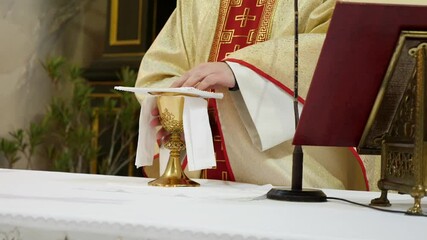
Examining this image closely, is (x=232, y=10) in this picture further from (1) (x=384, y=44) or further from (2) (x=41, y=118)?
(2) (x=41, y=118)

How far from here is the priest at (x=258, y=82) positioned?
2176 mm

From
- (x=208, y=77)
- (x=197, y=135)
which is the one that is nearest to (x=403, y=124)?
(x=197, y=135)

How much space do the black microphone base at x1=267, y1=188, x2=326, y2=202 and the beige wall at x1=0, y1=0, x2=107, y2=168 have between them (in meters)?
3.76

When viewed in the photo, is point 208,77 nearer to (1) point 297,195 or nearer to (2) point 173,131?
(2) point 173,131

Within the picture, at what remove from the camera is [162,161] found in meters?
2.21

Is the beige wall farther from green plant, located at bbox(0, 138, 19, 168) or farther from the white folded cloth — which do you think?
the white folded cloth

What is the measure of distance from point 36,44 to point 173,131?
3.53m

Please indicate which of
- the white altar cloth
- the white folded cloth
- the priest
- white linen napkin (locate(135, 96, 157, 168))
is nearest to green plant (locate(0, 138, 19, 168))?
the priest

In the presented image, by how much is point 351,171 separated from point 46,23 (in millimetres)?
3504

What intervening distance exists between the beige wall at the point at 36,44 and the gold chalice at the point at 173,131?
3.38 metres

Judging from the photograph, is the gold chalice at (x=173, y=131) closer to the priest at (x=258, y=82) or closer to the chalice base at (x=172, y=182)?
the chalice base at (x=172, y=182)

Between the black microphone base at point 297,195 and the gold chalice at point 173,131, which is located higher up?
the gold chalice at point 173,131

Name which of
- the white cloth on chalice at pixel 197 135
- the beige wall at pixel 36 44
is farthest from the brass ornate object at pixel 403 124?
the beige wall at pixel 36 44

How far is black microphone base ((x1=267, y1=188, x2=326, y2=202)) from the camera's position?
1.63 metres
